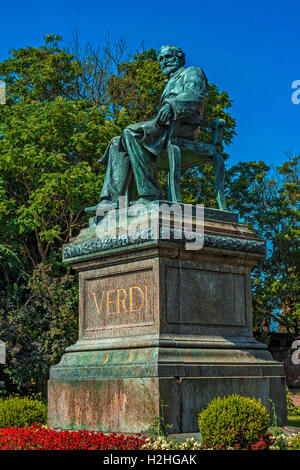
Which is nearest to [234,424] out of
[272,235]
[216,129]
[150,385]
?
[150,385]

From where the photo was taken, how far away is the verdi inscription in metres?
8.90

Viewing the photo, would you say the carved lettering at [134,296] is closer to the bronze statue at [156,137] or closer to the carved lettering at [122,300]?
the carved lettering at [122,300]

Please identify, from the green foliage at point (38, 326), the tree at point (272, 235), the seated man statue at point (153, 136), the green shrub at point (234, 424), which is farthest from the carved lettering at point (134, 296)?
the tree at point (272, 235)

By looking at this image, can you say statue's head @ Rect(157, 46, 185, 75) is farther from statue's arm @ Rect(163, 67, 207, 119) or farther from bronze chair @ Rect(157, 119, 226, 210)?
bronze chair @ Rect(157, 119, 226, 210)

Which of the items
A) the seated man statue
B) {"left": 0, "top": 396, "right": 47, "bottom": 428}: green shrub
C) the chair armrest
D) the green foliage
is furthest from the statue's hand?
the green foliage

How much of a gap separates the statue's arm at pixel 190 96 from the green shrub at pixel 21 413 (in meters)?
4.19

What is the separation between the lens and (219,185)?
9984 millimetres

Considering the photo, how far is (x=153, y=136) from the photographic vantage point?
9.91 metres

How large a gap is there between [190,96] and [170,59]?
0.93m
